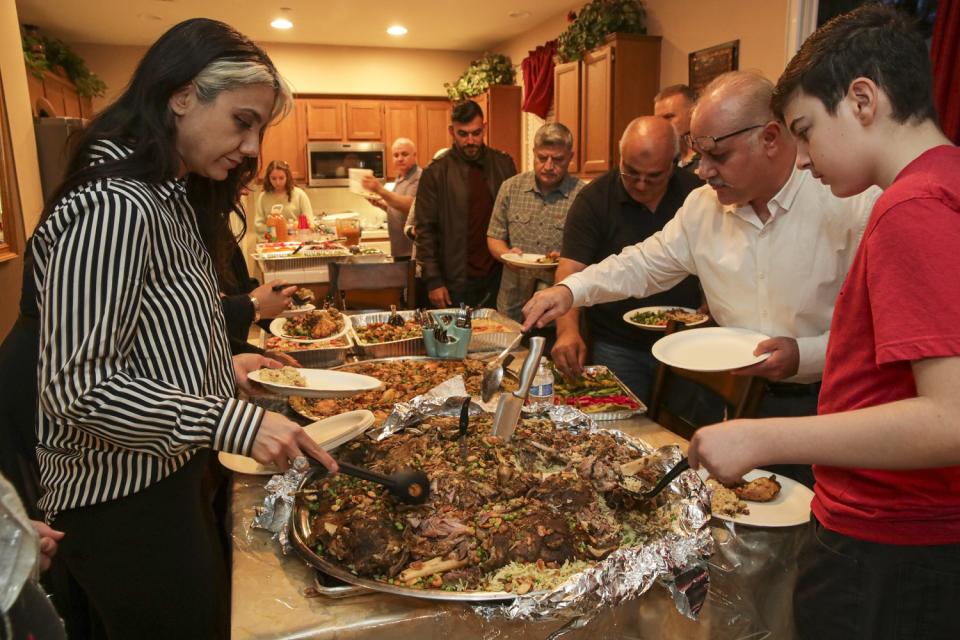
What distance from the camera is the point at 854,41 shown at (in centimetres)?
103

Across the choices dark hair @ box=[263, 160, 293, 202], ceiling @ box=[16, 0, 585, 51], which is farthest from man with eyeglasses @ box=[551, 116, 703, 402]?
dark hair @ box=[263, 160, 293, 202]

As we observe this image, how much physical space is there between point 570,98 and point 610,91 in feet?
2.58

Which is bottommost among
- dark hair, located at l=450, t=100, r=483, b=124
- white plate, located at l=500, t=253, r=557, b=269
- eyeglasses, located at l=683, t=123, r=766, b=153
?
white plate, located at l=500, t=253, r=557, b=269

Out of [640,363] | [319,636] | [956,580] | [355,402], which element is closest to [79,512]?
[319,636]

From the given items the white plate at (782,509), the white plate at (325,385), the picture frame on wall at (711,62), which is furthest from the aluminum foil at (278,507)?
the picture frame on wall at (711,62)

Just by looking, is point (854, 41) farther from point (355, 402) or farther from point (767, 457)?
point (355, 402)

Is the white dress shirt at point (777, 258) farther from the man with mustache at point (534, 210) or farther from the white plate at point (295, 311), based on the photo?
the man with mustache at point (534, 210)

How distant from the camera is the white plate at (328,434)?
1579mm

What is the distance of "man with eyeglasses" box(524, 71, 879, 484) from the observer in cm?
183

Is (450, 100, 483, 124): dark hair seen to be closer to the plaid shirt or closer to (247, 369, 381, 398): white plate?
the plaid shirt

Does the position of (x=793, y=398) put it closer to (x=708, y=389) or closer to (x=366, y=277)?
(x=708, y=389)

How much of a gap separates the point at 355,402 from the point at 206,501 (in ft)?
1.67

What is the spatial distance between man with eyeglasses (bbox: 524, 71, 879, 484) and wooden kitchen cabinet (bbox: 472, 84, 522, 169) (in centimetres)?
655

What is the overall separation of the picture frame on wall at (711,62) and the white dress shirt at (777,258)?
305cm
